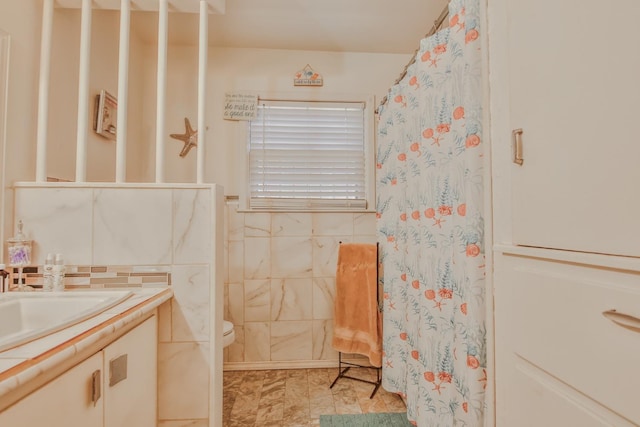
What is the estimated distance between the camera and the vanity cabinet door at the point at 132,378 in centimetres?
83

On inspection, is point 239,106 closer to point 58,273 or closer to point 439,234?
point 58,273

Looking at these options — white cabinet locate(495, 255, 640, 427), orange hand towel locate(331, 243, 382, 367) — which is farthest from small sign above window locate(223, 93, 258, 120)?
white cabinet locate(495, 255, 640, 427)

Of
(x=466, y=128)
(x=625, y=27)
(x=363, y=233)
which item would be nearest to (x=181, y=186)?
(x=466, y=128)

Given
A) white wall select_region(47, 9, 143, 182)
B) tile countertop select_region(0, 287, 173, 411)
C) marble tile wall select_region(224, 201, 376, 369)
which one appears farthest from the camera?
marble tile wall select_region(224, 201, 376, 369)

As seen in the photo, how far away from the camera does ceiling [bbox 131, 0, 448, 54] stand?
1.91m

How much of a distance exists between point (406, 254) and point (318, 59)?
165cm

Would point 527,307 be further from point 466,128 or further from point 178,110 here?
point 178,110

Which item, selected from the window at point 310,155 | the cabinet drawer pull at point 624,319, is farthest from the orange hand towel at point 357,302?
the cabinet drawer pull at point 624,319

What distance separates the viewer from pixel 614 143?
23.0 inches

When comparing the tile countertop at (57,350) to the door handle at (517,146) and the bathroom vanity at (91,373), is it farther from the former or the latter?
the door handle at (517,146)

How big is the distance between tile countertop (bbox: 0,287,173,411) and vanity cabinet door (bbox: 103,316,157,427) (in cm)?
6

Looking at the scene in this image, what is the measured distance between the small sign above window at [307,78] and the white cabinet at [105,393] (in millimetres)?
1867

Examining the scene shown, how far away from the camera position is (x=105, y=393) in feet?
2.63

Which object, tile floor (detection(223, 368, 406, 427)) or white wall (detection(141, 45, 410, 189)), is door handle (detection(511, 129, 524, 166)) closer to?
tile floor (detection(223, 368, 406, 427))
